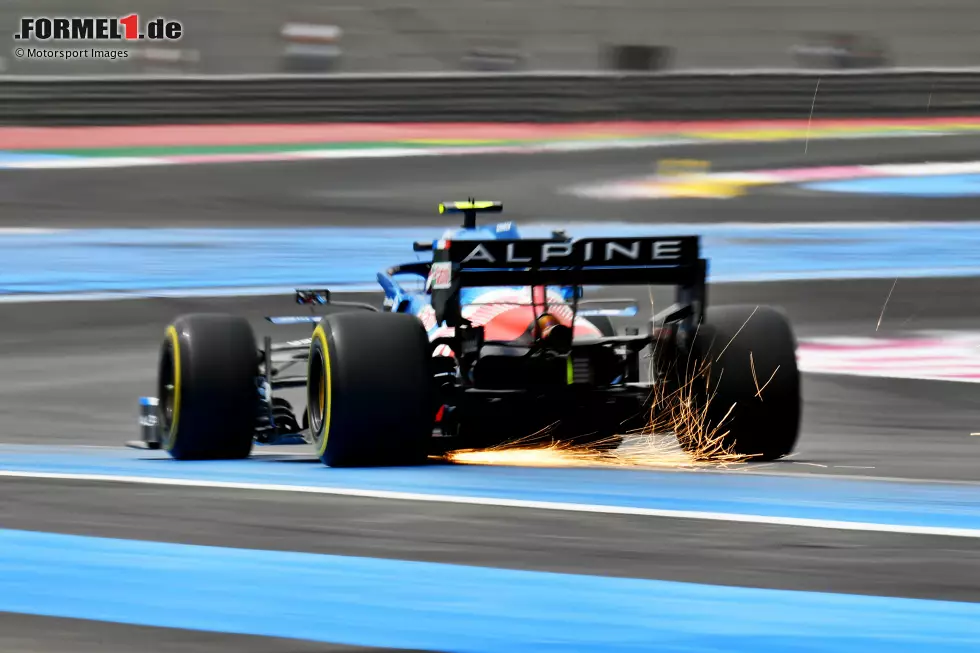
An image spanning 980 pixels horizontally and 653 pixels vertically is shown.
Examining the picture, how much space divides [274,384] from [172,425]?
27.6 inches

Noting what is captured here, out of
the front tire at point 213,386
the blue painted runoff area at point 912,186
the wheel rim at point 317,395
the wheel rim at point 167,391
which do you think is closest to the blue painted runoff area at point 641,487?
the wheel rim at point 317,395

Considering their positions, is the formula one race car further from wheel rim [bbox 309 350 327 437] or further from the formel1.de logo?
the formel1.de logo

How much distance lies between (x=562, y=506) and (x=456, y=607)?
171 centimetres

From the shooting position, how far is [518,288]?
9203 mm

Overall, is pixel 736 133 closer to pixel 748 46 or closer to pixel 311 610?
pixel 748 46

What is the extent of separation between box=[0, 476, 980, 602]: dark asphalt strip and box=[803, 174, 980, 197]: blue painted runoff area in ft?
61.2

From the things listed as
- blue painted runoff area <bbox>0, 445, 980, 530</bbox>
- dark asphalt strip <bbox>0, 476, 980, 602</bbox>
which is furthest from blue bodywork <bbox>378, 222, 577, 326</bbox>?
dark asphalt strip <bbox>0, 476, 980, 602</bbox>

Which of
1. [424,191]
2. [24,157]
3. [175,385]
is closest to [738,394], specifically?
[175,385]

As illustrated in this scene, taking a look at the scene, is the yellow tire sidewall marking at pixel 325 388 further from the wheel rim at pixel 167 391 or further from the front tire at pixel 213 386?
the wheel rim at pixel 167 391

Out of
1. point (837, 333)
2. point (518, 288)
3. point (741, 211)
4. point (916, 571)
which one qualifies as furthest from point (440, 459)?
point (741, 211)

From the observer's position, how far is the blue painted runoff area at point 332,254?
63.5 ft

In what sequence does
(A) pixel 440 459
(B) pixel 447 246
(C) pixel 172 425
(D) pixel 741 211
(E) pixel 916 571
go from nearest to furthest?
1. (E) pixel 916 571
2. (B) pixel 447 246
3. (A) pixel 440 459
4. (C) pixel 172 425
5. (D) pixel 741 211

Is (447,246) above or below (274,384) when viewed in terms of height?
above

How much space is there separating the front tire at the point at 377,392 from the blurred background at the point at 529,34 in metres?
21.8
